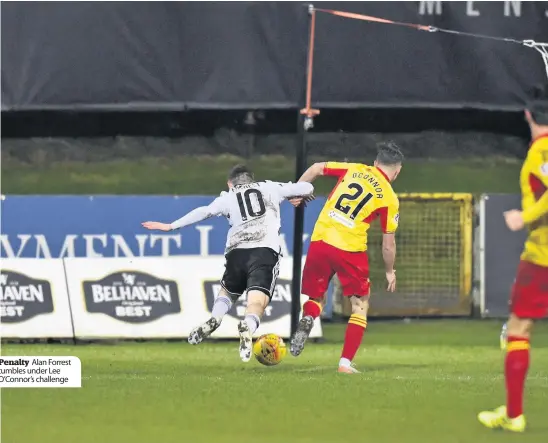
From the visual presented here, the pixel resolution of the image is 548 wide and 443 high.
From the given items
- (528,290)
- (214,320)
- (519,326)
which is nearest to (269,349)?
(214,320)

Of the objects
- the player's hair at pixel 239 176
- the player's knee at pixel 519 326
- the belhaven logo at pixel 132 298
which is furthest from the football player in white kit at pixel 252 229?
the belhaven logo at pixel 132 298

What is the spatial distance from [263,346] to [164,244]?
727cm

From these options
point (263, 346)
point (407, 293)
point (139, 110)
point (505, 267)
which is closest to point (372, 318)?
point (407, 293)

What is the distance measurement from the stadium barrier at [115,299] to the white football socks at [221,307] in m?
4.24

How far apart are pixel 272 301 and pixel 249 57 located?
4.58 metres

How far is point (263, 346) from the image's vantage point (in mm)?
12398

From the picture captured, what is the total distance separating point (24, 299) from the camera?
1750 cm

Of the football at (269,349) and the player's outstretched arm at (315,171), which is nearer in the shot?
the football at (269,349)

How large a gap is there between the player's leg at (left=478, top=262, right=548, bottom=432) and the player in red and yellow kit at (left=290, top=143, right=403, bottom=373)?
368 cm

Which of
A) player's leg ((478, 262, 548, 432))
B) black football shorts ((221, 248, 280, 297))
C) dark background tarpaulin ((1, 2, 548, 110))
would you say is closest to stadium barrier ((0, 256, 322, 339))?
dark background tarpaulin ((1, 2, 548, 110))

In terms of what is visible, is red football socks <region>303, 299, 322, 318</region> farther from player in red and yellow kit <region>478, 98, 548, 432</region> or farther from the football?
player in red and yellow kit <region>478, 98, 548, 432</region>

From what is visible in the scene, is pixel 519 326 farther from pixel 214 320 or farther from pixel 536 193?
pixel 214 320

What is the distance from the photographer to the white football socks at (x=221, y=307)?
12906mm

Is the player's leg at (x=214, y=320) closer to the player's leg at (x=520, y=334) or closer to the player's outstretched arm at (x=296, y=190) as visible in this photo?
A: the player's outstretched arm at (x=296, y=190)
